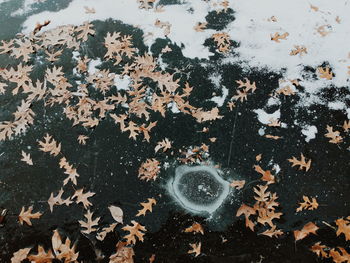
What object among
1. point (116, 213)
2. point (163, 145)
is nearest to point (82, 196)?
point (116, 213)

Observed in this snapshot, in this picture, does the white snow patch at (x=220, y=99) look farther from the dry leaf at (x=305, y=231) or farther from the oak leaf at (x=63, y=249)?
the oak leaf at (x=63, y=249)

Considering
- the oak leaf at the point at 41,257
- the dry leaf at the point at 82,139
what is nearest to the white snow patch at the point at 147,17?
the dry leaf at the point at 82,139

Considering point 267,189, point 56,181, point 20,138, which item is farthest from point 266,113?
point 20,138

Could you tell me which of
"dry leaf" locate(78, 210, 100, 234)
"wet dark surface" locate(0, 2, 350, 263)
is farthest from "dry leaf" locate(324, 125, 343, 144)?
"dry leaf" locate(78, 210, 100, 234)

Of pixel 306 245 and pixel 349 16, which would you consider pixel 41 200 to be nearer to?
pixel 306 245

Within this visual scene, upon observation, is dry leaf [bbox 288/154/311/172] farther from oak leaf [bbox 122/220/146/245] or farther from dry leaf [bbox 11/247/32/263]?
dry leaf [bbox 11/247/32/263]

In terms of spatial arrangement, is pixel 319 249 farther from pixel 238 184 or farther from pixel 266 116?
pixel 266 116
